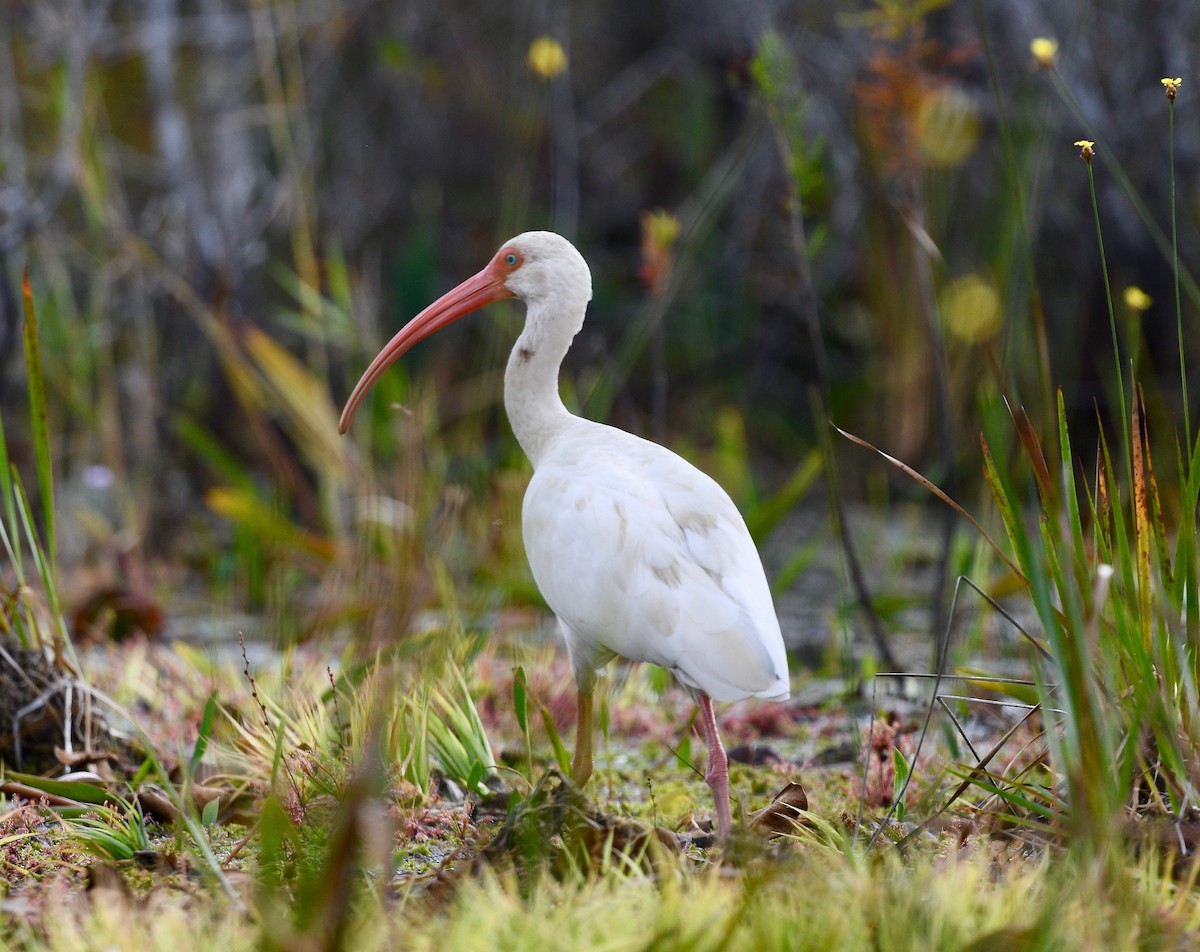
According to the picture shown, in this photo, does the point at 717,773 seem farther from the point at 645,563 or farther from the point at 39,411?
the point at 39,411

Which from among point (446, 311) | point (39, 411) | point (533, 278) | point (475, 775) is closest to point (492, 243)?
point (446, 311)

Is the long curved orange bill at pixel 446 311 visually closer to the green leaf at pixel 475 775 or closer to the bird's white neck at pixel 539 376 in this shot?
the bird's white neck at pixel 539 376

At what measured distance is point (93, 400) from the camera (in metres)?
6.10

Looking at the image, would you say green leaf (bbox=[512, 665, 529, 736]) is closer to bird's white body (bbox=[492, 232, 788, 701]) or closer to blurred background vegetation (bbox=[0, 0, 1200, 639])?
bird's white body (bbox=[492, 232, 788, 701])

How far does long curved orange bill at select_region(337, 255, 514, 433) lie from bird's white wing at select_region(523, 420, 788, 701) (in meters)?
0.49

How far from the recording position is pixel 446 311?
10.5 feet

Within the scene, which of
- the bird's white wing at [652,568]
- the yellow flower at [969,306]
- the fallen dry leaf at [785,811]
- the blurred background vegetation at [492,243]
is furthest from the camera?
the yellow flower at [969,306]

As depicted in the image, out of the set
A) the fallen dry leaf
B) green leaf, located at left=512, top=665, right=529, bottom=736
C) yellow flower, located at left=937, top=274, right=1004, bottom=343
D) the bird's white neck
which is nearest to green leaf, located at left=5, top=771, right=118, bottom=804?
green leaf, located at left=512, top=665, right=529, bottom=736

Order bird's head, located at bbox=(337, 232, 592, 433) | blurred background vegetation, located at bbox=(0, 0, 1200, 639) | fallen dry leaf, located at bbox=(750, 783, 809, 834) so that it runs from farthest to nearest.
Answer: blurred background vegetation, located at bbox=(0, 0, 1200, 639)
bird's head, located at bbox=(337, 232, 592, 433)
fallen dry leaf, located at bbox=(750, 783, 809, 834)

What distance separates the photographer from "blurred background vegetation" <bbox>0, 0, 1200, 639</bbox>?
16.1 feet

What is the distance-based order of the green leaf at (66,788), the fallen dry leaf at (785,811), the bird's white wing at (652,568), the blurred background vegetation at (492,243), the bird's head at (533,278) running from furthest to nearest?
the blurred background vegetation at (492,243) → the bird's head at (533,278) → the green leaf at (66,788) → the fallen dry leaf at (785,811) → the bird's white wing at (652,568)

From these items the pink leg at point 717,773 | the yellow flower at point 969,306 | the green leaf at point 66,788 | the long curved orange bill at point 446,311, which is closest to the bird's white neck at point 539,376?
the long curved orange bill at point 446,311

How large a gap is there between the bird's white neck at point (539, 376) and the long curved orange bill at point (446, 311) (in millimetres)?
111

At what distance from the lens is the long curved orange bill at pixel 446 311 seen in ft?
10.2
